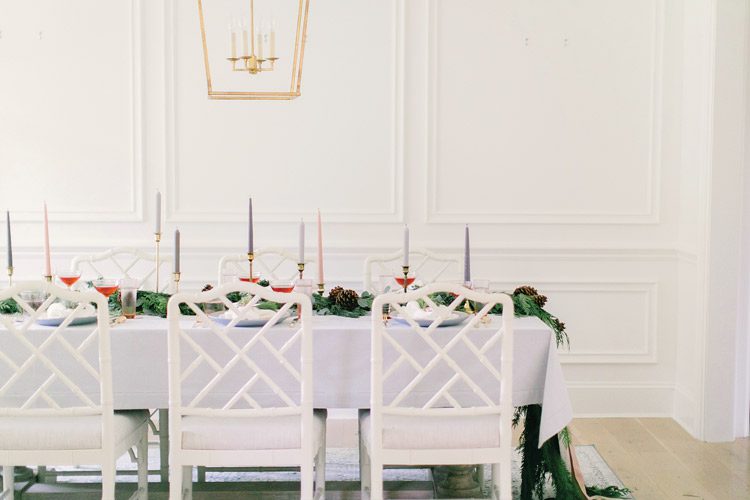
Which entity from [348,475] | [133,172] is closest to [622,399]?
[348,475]

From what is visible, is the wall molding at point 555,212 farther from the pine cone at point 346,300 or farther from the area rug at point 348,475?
the pine cone at point 346,300

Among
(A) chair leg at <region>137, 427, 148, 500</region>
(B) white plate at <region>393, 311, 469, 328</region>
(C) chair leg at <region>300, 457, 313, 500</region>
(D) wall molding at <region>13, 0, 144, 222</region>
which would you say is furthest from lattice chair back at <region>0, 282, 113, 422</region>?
(D) wall molding at <region>13, 0, 144, 222</region>

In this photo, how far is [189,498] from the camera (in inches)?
118

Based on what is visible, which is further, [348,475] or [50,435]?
[348,475]

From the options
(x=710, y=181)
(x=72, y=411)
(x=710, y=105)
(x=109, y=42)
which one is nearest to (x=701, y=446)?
(x=710, y=181)

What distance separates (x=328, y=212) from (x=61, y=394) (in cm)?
204

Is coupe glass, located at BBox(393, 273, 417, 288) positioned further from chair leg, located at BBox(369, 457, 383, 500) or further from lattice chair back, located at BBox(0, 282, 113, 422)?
lattice chair back, located at BBox(0, 282, 113, 422)

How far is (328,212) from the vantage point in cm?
485

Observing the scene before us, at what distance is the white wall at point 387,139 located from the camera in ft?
15.7

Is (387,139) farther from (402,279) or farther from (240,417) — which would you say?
(240,417)

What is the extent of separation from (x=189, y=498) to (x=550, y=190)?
266cm

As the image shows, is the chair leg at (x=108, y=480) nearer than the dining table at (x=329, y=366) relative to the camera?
Yes

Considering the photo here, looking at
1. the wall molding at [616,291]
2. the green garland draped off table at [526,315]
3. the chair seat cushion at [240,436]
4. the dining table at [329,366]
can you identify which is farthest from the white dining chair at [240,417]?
the wall molding at [616,291]

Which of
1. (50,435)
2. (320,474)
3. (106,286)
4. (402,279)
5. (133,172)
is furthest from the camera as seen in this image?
(133,172)
